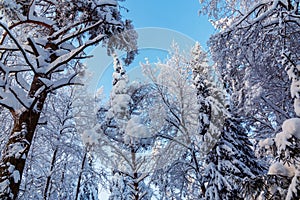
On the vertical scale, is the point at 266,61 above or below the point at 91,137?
below

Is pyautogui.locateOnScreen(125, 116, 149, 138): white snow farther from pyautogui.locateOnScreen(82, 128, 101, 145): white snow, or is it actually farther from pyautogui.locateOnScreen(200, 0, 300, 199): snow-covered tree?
pyautogui.locateOnScreen(200, 0, 300, 199): snow-covered tree

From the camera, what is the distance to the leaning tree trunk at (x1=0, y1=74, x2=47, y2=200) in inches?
134

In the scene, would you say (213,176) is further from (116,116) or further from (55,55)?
(55,55)

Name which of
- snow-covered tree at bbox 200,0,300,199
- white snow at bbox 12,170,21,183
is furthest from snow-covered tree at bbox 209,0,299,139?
white snow at bbox 12,170,21,183

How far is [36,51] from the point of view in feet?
13.7

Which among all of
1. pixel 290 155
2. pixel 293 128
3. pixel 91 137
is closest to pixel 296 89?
pixel 293 128

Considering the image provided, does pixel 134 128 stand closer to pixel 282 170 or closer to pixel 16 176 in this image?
pixel 16 176

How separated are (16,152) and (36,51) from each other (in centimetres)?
159

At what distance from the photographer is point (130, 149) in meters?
9.38

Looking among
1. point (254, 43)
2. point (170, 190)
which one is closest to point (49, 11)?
point (254, 43)

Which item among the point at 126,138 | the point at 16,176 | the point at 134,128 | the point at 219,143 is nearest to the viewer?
the point at 16,176

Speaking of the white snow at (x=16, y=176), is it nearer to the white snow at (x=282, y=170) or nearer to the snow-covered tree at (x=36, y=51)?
the snow-covered tree at (x=36, y=51)

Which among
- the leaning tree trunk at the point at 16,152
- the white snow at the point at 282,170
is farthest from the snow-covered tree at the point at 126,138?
the white snow at the point at 282,170

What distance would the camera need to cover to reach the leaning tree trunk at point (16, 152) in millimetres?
3400
